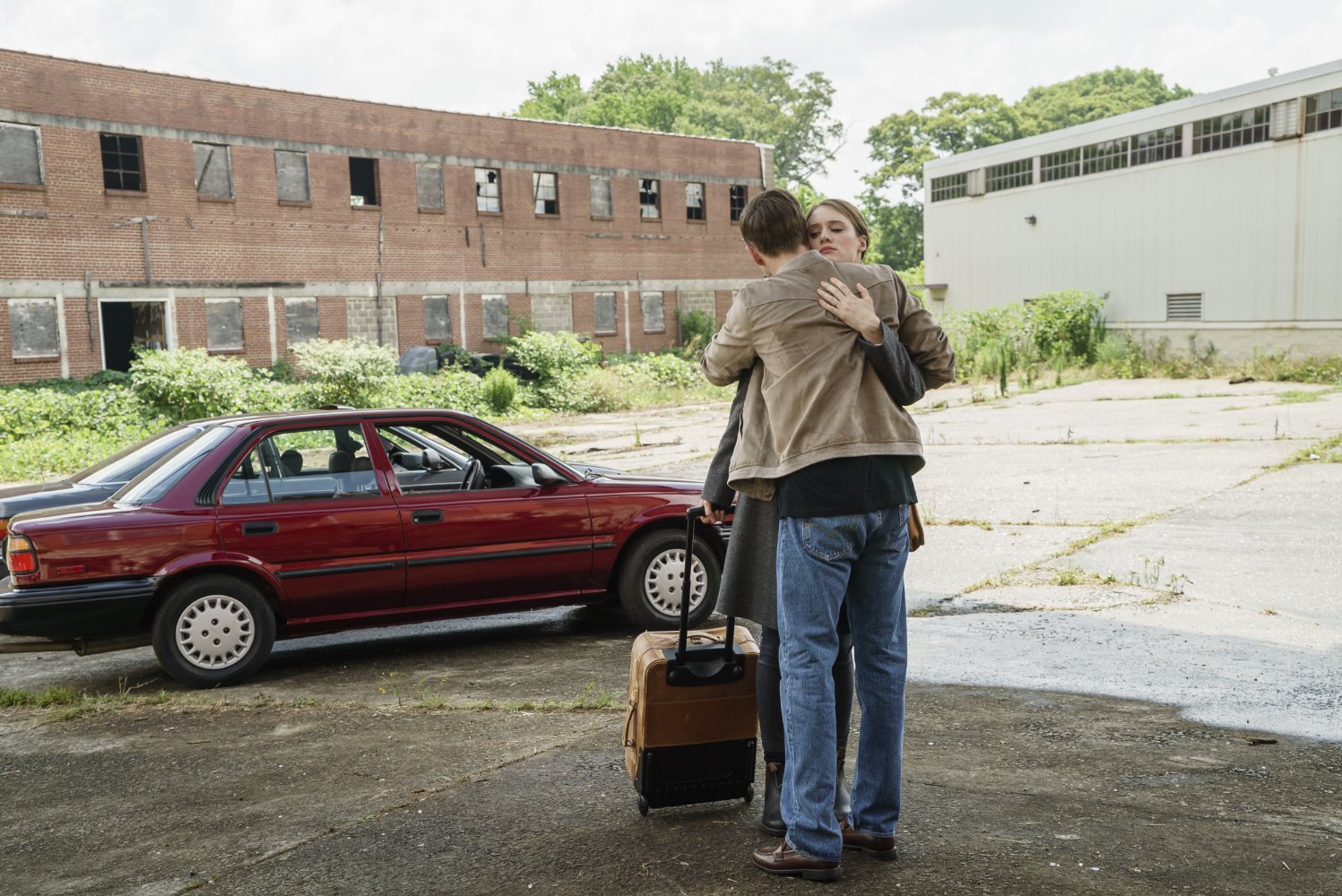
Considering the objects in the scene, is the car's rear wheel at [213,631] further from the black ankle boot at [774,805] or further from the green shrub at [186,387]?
the green shrub at [186,387]

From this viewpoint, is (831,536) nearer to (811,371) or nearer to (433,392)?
(811,371)

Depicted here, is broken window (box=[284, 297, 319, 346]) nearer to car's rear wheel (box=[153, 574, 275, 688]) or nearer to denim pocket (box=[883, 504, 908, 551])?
car's rear wheel (box=[153, 574, 275, 688])

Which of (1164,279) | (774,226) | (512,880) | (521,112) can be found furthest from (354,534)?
(521,112)

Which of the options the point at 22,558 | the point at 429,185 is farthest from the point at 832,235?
the point at 429,185

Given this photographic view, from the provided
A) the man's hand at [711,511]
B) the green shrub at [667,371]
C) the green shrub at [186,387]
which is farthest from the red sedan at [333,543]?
the green shrub at [667,371]

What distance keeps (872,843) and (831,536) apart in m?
0.98

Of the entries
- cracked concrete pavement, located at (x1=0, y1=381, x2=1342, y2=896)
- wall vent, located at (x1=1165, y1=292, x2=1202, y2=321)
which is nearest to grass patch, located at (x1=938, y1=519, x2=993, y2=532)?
cracked concrete pavement, located at (x1=0, y1=381, x2=1342, y2=896)

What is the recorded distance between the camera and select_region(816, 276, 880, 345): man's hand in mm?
3377

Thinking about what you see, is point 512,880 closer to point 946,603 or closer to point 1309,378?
point 946,603

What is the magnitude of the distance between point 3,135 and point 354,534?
2544 cm

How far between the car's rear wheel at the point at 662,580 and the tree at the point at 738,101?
69.0 metres

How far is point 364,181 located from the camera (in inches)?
1344

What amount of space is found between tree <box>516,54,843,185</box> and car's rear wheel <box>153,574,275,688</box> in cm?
7007

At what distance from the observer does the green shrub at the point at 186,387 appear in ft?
80.7
